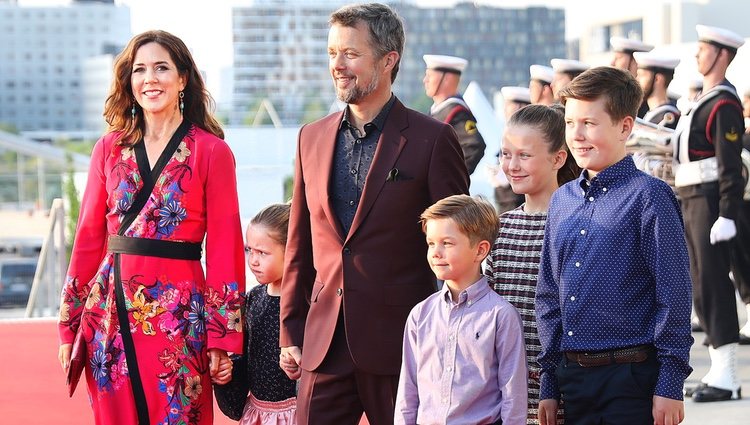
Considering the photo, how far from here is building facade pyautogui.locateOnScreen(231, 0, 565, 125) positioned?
400 feet

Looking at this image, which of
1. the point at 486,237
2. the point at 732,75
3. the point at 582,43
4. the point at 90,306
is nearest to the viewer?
the point at 486,237

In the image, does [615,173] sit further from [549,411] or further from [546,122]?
[549,411]

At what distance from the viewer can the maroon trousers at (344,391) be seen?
3.38 metres

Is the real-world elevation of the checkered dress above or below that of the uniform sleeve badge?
below

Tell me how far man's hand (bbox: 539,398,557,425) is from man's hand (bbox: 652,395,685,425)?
1.00ft

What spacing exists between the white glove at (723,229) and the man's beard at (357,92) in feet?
10.8

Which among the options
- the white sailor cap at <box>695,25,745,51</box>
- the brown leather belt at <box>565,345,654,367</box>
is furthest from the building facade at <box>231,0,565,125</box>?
the brown leather belt at <box>565,345,654,367</box>

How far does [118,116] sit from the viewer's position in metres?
3.82

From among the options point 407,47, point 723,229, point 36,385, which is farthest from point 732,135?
point 407,47

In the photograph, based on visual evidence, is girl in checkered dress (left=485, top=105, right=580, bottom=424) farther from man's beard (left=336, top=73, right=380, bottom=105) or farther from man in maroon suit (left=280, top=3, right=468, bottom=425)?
man's beard (left=336, top=73, right=380, bottom=105)

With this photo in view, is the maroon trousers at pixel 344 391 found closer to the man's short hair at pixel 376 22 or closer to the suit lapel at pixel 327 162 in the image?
the suit lapel at pixel 327 162

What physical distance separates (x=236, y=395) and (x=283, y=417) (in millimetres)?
197

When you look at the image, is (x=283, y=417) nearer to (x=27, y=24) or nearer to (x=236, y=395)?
(x=236, y=395)

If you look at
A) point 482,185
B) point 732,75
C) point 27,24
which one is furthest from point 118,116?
point 27,24
